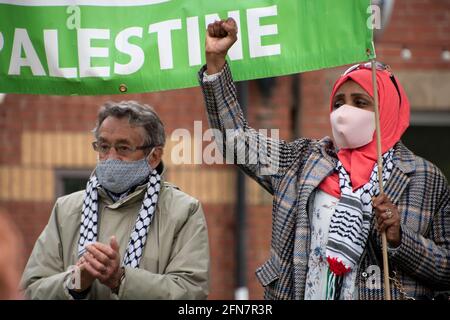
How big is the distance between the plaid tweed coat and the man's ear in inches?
15.6

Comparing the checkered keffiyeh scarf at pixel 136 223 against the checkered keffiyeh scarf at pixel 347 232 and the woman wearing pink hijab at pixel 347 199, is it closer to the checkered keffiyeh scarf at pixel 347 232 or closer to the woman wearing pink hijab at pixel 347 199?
the woman wearing pink hijab at pixel 347 199

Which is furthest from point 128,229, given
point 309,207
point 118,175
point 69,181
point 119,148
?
point 69,181

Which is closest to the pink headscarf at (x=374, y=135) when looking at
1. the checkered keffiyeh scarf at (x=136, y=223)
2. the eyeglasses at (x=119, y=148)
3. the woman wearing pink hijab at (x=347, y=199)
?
the woman wearing pink hijab at (x=347, y=199)

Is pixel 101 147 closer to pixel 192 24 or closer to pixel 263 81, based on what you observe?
pixel 192 24

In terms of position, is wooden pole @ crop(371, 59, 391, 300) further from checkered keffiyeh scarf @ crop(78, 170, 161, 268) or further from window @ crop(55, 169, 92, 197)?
window @ crop(55, 169, 92, 197)

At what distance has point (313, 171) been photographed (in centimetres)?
484

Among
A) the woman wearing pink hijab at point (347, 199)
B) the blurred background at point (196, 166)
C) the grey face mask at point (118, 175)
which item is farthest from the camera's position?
the blurred background at point (196, 166)

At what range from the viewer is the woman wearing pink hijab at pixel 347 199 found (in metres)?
4.64

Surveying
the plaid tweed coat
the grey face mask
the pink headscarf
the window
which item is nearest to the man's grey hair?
the grey face mask

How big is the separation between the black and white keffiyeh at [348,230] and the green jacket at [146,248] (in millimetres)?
635

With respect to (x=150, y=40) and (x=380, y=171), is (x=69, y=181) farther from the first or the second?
(x=380, y=171)

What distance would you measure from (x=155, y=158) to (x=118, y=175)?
246 millimetres
